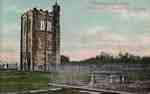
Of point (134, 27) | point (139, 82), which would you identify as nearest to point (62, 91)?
point (139, 82)

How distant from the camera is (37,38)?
2314 mm

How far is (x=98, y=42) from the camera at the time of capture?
2.38 meters

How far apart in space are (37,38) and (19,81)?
1.20 ft

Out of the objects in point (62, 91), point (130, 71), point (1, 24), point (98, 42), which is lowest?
point (62, 91)

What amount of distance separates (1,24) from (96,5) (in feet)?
2.59

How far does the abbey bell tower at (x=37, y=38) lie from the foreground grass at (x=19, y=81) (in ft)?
0.18

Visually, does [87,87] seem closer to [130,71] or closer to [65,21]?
[130,71]

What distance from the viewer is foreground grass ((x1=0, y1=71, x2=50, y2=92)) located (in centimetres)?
225

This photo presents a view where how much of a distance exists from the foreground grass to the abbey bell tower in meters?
0.06

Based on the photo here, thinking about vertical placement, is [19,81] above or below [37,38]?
below

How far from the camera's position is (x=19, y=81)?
7.41ft

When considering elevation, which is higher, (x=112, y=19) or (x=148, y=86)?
(x=112, y=19)

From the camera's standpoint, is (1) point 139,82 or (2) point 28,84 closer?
(2) point 28,84

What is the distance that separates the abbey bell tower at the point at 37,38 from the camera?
229 centimetres
